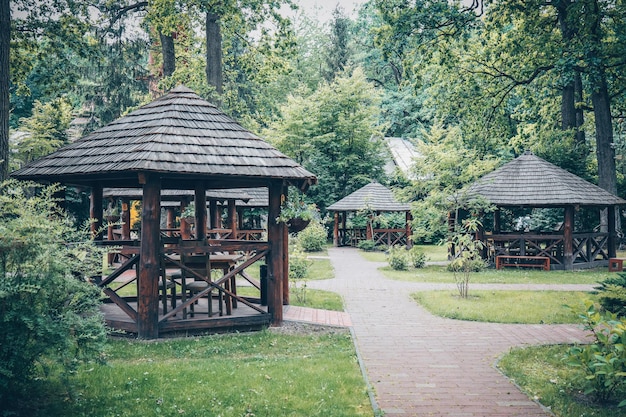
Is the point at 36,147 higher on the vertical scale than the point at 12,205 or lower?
higher

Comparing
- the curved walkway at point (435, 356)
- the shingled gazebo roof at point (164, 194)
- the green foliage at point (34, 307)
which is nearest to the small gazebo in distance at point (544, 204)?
the curved walkway at point (435, 356)

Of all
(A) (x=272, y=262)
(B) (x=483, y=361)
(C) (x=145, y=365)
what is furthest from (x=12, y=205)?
(B) (x=483, y=361)

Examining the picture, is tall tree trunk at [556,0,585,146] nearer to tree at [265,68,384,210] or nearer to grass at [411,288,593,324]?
grass at [411,288,593,324]

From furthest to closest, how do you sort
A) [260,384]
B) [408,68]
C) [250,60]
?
1. [250,60]
2. [408,68]
3. [260,384]

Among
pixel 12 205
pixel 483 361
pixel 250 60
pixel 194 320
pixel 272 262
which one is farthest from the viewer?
pixel 250 60

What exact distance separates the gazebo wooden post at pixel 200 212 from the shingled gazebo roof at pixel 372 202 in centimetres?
1811

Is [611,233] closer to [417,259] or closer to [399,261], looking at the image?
[417,259]

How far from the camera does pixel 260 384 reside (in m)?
6.04

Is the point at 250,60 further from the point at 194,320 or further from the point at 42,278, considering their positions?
the point at 42,278

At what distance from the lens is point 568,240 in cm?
1898

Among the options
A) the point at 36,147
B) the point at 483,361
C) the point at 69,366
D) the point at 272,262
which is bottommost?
the point at 483,361

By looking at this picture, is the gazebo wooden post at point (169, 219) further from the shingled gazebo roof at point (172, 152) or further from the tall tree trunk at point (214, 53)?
the shingled gazebo roof at point (172, 152)

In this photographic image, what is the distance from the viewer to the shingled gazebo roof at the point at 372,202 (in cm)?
2859

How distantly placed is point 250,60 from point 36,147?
11.4 m
